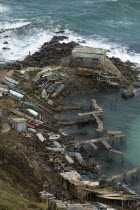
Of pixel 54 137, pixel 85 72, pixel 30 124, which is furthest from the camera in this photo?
pixel 85 72

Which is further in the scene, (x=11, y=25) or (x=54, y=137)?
(x=11, y=25)

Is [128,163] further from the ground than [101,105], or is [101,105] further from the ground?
[101,105]

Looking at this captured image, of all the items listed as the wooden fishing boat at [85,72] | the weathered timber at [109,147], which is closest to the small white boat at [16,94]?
the wooden fishing boat at [85,72]

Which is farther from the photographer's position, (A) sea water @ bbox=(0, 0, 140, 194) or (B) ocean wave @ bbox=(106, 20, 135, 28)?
(B) ocean wave @ bbox=(106, 20, 135, 28)

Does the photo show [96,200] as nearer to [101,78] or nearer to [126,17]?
[101,78]

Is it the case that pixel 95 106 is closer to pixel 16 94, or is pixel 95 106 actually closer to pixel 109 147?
pixel 109 147

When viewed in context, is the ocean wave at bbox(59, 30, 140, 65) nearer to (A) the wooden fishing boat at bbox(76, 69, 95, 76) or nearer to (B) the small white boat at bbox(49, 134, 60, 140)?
(A) the wooden fishing boat at bbox(76, 69, 95, 76)

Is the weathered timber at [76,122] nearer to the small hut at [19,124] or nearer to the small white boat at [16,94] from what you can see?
the small hut at [19,124]

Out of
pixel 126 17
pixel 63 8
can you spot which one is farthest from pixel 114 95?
pixel 63 8

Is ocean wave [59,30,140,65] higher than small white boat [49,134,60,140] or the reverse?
higher

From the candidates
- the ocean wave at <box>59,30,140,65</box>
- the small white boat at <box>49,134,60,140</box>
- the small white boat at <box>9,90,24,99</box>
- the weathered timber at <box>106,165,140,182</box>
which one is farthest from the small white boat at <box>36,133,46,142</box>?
the ocean wave at <box>59,30,140,65</box>

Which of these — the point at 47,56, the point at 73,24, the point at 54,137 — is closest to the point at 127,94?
the point at 47,56
